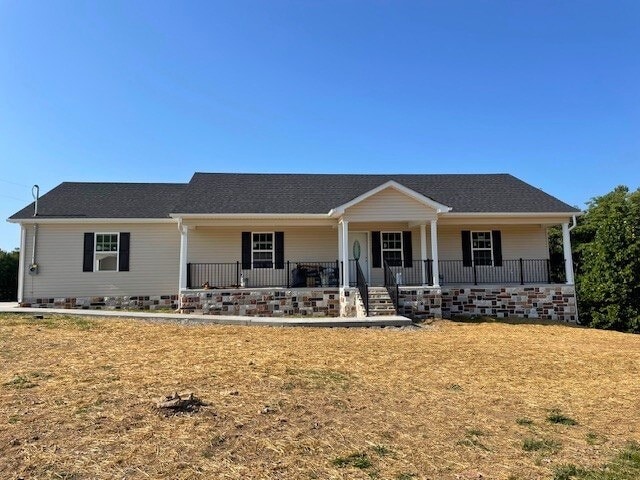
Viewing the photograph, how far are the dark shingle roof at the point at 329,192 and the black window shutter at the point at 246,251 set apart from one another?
1.23m

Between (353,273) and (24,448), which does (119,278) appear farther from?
(24,448)

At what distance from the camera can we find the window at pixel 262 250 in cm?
1558

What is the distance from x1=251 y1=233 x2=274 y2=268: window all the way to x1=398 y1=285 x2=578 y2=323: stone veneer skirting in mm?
6093

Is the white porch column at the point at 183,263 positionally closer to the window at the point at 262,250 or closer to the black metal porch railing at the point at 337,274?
the black metal porch railing at the point at 337,274

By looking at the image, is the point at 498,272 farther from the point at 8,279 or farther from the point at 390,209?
the point at 8,279

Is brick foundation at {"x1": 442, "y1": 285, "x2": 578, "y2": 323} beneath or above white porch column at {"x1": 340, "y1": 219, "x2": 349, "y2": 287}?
beneath

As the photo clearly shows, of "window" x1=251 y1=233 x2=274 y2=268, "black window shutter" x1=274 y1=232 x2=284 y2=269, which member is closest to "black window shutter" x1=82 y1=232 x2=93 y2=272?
"window" x1=251 y1=233 x2=274 y2=268

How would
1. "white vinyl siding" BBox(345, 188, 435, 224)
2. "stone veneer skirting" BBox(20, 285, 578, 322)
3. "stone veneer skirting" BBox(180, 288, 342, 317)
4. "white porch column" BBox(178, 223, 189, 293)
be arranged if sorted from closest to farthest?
"stone veneer skirting" BBox(20, 285, 578, 322)
"stone veneer skirting" BBox(180, 288, 342, 317)
"white porch column" BBox(178, 223, 189, 293)
"white vinyl siding" BBox(345, 188, 435, 224)

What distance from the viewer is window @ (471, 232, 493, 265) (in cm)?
1602

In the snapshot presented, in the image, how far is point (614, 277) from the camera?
43.1ft

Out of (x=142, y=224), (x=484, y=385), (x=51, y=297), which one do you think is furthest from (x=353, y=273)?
(x=51, y=297)

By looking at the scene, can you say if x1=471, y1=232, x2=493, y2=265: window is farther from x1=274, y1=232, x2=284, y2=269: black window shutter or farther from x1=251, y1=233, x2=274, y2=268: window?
x1=251, y1=233, x2=274, y2=268: window

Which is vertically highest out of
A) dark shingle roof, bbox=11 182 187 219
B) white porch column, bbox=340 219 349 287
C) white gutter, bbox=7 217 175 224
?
dark shingle roof, bbox=11 182 187 219

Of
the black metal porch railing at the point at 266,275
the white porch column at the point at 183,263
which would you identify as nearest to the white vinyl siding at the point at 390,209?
the black metal porch railing at the point at 266,275
